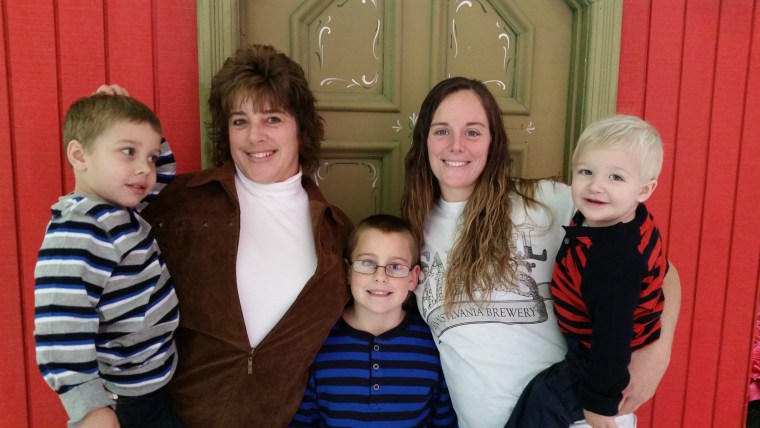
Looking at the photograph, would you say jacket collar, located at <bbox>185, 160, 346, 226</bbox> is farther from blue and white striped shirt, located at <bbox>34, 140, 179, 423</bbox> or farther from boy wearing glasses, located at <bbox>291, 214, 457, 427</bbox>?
blue and white striped shirt, located at <bbox>34, 140, 179, 423</bbox>

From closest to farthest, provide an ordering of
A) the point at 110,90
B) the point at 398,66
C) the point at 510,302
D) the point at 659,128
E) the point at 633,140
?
the point at 633,140 < the point at 110,90 < the point at 510,302 < the point at 398,66 < the point at 659,128

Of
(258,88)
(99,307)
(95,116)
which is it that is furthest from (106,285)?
(258,88)

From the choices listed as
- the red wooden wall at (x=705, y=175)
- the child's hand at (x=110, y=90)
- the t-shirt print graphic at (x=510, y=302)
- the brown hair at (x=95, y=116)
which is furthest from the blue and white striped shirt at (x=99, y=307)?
the red wooden wall at (x=705, y=175)

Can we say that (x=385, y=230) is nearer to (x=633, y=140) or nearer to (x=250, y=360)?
(x=250, y=360)

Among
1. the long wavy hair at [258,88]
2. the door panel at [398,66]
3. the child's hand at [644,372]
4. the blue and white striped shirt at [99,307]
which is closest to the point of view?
the blue and white striped shirt at [99,307]

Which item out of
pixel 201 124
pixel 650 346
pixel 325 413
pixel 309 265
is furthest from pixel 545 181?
pixel 201 124

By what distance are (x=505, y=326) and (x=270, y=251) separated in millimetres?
768

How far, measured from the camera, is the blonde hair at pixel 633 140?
1322 mm

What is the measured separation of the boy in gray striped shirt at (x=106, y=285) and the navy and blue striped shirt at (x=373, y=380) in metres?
0.45

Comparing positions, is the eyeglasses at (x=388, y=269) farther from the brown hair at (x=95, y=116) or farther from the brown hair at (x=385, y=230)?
the brown hair at (x=95, y=116)

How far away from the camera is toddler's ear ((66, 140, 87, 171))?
4.18 feet

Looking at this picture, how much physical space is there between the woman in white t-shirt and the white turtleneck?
0.39 m

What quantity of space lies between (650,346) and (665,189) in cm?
105

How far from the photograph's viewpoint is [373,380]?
5.12 ft
